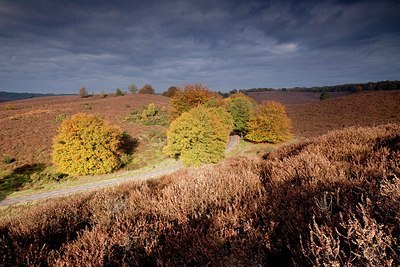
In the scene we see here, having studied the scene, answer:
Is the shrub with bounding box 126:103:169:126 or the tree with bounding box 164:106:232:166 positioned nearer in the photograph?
the tree with bounding box 164:106:232:166

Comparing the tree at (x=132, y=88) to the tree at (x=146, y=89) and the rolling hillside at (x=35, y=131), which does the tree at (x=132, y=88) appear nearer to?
the tree at (x=146, y=89)

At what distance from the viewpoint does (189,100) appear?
3747 centimetres

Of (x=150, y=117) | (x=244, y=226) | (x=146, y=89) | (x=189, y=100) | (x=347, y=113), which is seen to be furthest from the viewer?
(x=146, y=89)

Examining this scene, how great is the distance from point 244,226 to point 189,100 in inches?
1394

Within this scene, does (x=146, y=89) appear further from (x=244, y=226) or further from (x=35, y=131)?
(x=244, y=226)

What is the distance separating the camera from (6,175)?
81.7 feet

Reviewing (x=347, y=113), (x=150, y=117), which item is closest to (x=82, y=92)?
(x=150, y=117)

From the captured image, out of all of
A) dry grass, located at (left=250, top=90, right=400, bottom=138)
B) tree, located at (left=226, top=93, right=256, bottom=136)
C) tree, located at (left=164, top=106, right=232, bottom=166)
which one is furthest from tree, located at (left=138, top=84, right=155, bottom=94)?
tree, located at (left=164, top=106, right=232, bottom=166)

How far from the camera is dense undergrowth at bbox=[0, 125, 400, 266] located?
2195mm

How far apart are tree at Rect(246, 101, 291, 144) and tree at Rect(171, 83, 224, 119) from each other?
30.6 feet

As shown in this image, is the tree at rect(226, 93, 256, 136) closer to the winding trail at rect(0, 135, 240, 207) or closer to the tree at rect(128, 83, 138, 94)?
the winding trail at rect(0, 135, 240, 207)

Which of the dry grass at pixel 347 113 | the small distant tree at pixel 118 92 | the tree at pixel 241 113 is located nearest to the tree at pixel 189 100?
the tree at pixel 241 113

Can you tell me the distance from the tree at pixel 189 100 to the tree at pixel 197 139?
1165 cm

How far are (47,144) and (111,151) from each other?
1619 centimetres
